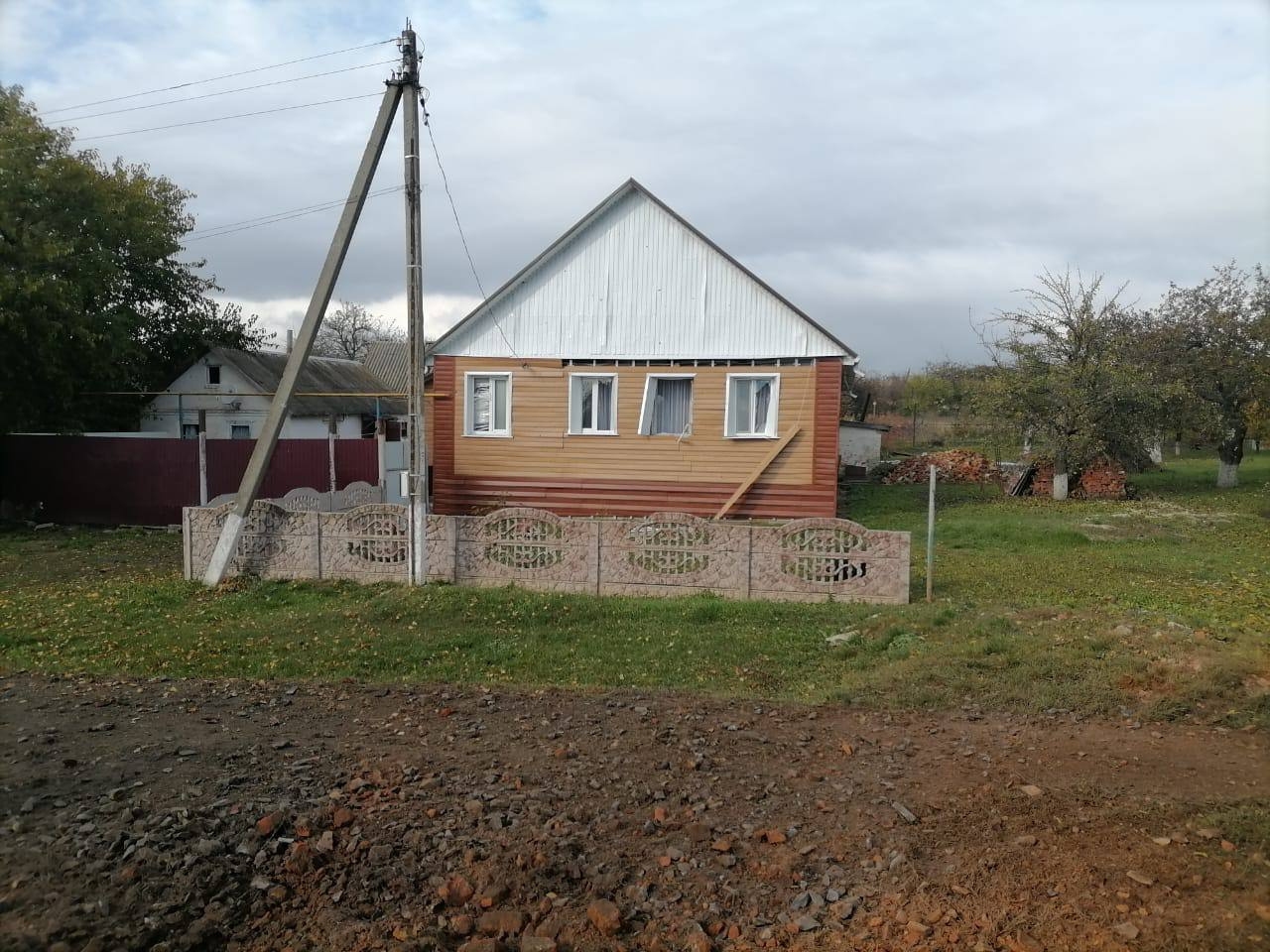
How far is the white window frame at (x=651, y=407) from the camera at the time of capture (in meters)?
18.1

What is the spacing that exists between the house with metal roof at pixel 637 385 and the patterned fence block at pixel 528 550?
6.92 meters

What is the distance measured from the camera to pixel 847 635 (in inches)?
363

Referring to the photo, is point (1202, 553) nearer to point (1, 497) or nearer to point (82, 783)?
point (82, 783)

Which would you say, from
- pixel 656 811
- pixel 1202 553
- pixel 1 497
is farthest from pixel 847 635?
pixel 1 497

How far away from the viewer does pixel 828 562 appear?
1071cm

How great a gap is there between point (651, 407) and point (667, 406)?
312 mm

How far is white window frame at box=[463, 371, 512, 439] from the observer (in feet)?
61.2

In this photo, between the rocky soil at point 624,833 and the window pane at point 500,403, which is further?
the window pane at point 500,403

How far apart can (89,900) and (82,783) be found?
1450 mm

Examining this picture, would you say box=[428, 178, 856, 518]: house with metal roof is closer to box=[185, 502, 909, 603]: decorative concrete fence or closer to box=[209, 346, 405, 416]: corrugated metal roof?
box=[185, 502, 909, 603]: decorative concrete fence

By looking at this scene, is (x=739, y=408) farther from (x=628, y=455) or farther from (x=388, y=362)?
(x=388, y=362)

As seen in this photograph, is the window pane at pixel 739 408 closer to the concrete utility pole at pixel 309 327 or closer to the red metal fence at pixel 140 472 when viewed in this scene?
the red metal fence at pixel 140 472

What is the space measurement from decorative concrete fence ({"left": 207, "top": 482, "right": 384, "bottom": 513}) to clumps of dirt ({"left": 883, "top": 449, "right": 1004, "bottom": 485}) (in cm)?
1747

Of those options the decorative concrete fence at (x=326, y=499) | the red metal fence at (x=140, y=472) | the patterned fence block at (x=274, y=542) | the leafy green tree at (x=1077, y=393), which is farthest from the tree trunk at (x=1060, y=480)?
the patterned fence block at (x=274, y=542)
